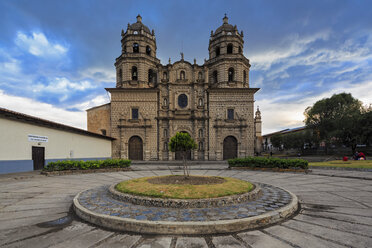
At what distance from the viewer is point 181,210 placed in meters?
5.00

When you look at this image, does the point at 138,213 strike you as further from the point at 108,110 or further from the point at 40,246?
the point at 108,110

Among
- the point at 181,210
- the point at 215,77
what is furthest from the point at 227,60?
the point at 181,210

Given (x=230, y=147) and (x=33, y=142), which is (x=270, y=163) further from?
(x=33, y=142)

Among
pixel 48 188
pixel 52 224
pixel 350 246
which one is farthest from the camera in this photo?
pixel 48 188

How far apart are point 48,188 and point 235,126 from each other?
2185 cm

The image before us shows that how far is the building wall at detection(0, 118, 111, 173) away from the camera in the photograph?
38.3 ft

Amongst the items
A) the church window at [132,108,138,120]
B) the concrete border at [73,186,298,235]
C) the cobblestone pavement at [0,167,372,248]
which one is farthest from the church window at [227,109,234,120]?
the concrete border at [73,186,298,235]

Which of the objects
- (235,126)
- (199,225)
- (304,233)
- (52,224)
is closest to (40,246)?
(52,224)

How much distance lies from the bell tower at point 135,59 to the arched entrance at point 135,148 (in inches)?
298

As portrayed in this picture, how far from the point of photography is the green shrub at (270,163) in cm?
1320

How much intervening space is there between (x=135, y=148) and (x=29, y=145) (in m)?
13.3

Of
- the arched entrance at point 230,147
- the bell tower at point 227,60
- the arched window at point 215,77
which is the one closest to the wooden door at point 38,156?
the arched entrance at point 230,147

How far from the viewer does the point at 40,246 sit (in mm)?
3375

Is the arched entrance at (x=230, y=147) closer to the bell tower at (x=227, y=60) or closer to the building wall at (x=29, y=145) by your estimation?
the bell tower at (x=227, y=60)
